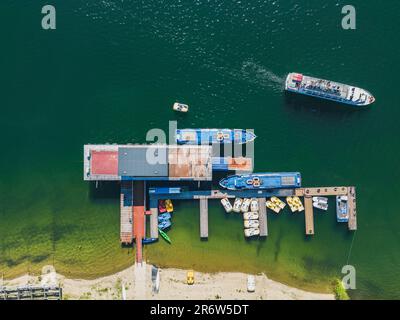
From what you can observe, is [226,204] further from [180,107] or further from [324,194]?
[180,107]

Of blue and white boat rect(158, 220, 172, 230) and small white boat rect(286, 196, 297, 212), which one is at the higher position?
small white boat rect(286, 196, 297, 212)

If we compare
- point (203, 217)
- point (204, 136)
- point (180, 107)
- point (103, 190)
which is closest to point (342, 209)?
point (203, 217)

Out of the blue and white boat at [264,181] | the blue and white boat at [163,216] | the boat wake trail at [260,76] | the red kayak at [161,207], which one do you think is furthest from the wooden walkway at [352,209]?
the red kayak at [161,207]

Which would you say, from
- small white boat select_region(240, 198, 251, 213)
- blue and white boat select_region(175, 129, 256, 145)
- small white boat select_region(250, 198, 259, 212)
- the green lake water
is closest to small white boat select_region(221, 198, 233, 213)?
the green lake water

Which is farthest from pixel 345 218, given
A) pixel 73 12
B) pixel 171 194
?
pixel 73 12

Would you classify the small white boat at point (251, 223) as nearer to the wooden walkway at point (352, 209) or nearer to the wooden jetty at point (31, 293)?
the wooden walkway at point (352, 209)

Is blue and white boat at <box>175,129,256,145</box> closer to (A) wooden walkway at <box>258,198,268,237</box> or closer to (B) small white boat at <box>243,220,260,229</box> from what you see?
(A) wooden walkway at <box>258,198,268,237</box>

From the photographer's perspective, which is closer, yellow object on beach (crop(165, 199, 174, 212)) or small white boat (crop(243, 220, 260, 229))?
A: yellow object on beach (crop(165, 199, 174, 212))

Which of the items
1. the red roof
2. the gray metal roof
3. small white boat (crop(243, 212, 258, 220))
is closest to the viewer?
the gray metal roof
